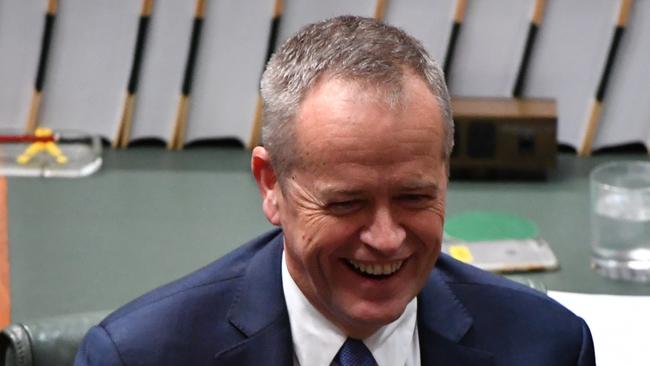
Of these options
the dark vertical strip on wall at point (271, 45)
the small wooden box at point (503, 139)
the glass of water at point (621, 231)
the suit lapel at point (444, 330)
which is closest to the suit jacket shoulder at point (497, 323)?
the suit lapel at point (444, 330)

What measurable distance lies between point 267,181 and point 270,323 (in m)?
0.22

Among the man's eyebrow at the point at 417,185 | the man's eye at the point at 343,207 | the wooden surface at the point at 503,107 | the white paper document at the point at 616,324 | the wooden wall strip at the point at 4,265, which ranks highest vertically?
the man's eyebrow at the point at 417,185

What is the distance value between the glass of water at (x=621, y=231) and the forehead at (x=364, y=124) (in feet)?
5.29

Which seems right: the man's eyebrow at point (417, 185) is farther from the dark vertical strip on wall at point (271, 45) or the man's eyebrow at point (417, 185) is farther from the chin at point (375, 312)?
the dark vertical strip on wall at point (271, 45)

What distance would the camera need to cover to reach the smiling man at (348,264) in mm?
1672

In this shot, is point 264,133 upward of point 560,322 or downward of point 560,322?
upward

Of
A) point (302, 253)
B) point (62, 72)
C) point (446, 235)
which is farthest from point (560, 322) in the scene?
point (62, 72)

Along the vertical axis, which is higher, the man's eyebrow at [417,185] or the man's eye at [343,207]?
the man's eyebrow at [417,185]

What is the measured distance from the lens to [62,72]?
4.09 m

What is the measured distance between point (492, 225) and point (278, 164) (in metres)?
1.74

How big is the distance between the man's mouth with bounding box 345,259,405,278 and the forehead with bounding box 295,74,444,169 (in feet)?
0.48

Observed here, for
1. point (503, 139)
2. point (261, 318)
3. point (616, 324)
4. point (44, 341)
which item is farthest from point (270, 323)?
point (503, 139)

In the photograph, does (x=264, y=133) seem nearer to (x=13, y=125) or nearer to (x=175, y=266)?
(x=175, y=266)

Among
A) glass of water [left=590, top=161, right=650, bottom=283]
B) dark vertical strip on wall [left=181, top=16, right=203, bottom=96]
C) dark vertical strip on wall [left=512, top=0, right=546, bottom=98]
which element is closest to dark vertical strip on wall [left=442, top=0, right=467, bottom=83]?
dark vertical strip on wall [left=512, top=0, right=546, bottom=98]
